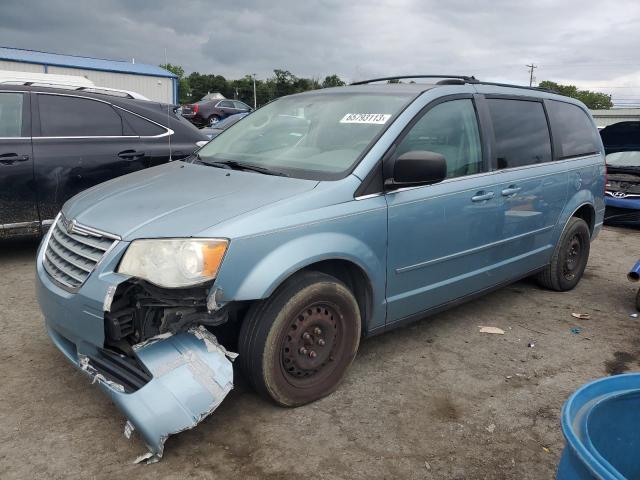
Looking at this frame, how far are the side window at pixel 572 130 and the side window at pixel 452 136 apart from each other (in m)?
1.26

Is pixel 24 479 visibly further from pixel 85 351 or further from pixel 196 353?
pixel 196 353

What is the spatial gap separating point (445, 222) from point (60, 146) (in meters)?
3.75

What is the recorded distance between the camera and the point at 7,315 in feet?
12.9

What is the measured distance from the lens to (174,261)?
2.42 metres

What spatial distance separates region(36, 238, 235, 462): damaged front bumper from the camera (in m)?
2.34

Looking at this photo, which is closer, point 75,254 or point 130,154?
point 75,254

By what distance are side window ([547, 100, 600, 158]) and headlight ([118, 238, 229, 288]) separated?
3400 mm

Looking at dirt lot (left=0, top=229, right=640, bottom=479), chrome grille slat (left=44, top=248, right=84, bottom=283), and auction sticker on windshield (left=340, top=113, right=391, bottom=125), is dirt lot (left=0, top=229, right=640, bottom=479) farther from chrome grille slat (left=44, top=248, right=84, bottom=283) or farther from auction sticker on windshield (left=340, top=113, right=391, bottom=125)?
auction sticker on windshield (left=340, top=113, right=391, bottom=125)

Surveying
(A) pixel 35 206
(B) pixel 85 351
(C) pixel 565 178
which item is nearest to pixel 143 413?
(B) pixel 85 351

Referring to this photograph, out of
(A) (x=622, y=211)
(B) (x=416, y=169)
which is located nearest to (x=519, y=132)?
(B) (x=416, y=169)

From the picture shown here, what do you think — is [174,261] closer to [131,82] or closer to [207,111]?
[207,111]

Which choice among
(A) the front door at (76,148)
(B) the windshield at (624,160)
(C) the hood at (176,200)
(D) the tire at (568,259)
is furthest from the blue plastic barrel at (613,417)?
(B) the windshield at (624,160)

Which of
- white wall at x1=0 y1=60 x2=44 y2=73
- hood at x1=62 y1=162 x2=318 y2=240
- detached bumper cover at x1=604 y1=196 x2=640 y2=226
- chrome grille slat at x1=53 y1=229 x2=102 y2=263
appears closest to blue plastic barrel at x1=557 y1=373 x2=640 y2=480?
hood at x1=62 y1=162 x2=318 y2=240

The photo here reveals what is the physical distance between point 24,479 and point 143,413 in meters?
0.55
